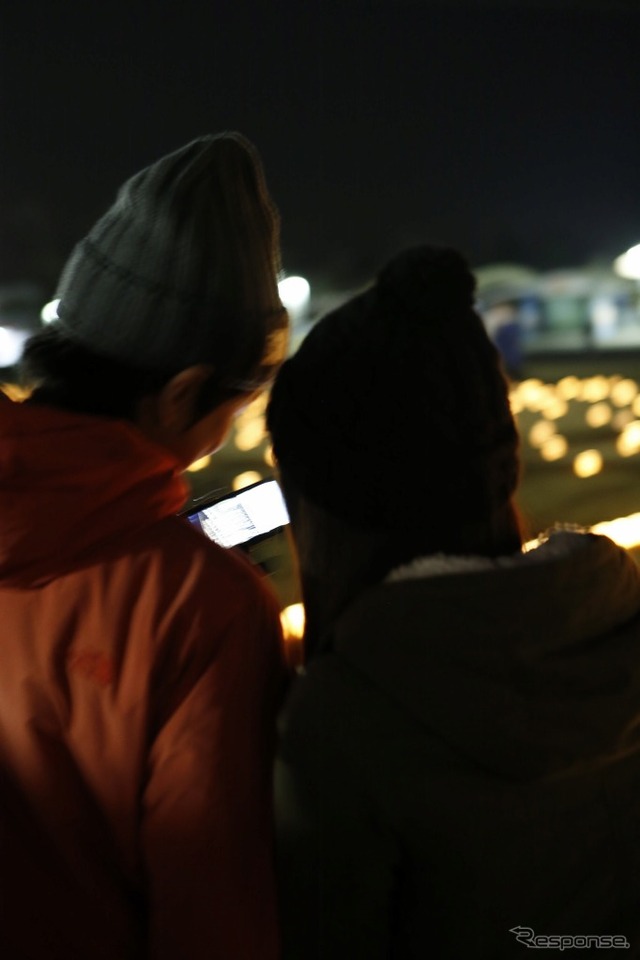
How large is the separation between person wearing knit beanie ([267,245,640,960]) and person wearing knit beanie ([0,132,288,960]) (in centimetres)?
5

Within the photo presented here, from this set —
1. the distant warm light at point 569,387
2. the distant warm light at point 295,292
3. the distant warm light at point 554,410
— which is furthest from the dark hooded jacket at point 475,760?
the distant warm light at point 554,410

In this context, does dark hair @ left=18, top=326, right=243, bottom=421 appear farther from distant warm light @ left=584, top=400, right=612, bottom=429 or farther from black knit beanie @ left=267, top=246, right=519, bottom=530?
distant warm light @ left=584, top=400, right=612, bottom=429

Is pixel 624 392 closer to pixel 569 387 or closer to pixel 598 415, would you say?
pixel 598 415

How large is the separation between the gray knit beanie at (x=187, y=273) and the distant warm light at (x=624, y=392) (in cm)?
403

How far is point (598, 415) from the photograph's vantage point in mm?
4711

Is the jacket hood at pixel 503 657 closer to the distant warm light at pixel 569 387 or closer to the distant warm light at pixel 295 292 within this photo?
the distant warm light at pixel 295 292

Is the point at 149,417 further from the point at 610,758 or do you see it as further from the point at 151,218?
the point at 610,758

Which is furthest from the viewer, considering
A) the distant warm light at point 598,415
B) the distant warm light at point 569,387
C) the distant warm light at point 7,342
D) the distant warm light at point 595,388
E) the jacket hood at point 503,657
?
the distant warm light at point 598,415

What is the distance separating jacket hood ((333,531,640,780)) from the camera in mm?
655

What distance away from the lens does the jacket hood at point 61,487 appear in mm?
700

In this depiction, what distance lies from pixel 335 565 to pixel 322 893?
249 mm

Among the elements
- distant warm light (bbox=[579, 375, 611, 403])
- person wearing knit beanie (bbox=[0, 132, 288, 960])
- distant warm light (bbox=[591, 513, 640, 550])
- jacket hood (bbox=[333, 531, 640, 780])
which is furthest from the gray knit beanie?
distant warm light (bbox=[579, 375, 611, 403])

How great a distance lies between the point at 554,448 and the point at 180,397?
380cm

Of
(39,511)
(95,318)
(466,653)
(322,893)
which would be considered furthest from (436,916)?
(95,318)
